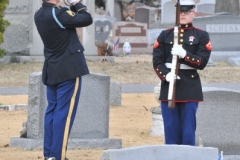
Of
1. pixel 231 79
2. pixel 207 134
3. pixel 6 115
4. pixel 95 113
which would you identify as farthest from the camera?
pixel 231 79

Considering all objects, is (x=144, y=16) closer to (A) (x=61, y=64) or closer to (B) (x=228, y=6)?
(B) (x=228, y=6)

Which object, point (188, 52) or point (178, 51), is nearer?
point (178, 51)

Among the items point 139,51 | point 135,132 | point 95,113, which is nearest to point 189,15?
point 95,113

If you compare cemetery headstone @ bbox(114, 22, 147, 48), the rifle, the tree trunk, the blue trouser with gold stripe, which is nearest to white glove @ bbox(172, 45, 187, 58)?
the rifle

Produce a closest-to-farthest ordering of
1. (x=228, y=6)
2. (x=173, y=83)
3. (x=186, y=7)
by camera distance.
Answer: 1. (x=173, y=83)
2. (x=186, y=7)
3. (x=228, y=6)

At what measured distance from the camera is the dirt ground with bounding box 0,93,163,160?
890 centimetres

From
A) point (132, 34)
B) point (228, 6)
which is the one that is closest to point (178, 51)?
point (228, 6)

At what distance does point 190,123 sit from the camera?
6848 mm

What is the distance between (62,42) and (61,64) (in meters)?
0.19

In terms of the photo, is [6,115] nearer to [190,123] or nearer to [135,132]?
[135,132]

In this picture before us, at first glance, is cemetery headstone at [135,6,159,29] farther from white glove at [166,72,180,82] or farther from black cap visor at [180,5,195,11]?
white glove at [166,72,180,82]

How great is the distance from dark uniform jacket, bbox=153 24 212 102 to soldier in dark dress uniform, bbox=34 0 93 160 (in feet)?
2.27

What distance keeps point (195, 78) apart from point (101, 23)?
2656cm

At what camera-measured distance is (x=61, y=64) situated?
7117 mm
